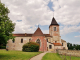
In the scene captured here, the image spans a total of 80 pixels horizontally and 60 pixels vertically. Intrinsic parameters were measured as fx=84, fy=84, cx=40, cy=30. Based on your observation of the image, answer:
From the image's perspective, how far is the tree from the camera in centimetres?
1369

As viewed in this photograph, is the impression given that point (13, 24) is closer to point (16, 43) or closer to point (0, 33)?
point (0, 33)

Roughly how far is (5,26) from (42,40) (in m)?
24.9

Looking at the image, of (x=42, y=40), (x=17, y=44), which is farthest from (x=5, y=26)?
(x=17, y=44)

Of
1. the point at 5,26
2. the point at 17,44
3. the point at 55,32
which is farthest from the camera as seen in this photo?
the point at 55,32

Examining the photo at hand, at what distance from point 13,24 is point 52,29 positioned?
31.5m

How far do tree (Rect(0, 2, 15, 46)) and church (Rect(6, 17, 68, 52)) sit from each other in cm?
2241

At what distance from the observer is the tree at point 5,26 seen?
1369cm

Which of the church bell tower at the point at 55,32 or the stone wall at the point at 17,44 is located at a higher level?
the church bell tower at the point at 55,32

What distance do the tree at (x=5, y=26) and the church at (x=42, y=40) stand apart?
2241 centimetres

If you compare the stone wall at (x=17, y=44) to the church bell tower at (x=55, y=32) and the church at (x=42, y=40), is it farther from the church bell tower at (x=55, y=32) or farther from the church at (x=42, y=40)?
the church bell tower at (x=55, y=32)

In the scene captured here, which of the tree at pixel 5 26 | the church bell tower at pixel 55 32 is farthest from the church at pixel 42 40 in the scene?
the tree at pixel 5 26

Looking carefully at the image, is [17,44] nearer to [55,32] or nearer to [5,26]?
[55,32]

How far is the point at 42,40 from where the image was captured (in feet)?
125

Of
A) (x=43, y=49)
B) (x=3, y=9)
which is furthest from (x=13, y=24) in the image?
(x=43, y=49)
